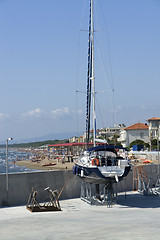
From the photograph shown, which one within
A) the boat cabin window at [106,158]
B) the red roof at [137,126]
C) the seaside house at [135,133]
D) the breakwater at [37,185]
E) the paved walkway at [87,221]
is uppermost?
the red roof at [137,126]

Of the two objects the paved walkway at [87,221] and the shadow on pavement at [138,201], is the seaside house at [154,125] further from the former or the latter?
the paved walkway at [87,221]

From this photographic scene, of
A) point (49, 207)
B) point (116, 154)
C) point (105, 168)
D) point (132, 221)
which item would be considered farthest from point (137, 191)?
point (132, 221)

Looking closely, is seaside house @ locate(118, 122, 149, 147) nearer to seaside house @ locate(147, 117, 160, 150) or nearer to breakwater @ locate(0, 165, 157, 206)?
seaside house @ locate(147, 117, 160, 150)

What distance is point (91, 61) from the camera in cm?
3152

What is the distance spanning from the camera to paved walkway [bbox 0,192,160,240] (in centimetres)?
1468

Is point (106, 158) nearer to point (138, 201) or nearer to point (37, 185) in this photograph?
point (138, 201)

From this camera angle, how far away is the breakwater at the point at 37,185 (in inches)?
935

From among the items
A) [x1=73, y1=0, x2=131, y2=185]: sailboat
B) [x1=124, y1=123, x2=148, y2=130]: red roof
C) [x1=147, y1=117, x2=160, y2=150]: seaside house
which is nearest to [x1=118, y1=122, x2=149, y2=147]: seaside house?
[x1=124, y1=123, x2=148, y2=130]: red roof

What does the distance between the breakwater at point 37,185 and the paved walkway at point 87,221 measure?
1004 mm

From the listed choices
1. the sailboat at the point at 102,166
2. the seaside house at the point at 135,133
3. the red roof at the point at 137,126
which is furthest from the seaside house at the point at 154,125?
the sailboat at the point at 102,166

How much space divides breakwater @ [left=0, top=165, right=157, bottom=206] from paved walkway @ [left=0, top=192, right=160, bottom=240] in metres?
1.00

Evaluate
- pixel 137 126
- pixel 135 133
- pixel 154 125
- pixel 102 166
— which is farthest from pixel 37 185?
pixel 137 126

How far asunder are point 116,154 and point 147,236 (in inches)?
515

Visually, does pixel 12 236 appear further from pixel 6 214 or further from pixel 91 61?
pixel 91 61
